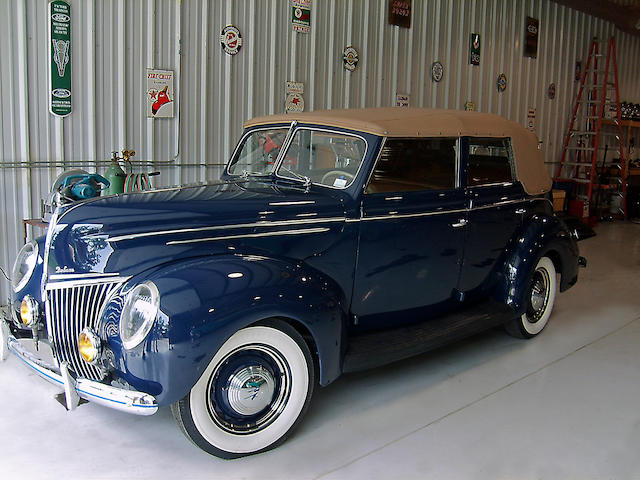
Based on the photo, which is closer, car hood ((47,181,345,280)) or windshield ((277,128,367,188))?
car hood ((47,181,345,280))

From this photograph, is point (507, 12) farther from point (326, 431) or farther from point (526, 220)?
point (326, 431)

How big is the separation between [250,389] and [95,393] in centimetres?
67

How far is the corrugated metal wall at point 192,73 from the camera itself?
4.83m

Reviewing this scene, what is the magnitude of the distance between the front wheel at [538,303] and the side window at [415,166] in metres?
1.18

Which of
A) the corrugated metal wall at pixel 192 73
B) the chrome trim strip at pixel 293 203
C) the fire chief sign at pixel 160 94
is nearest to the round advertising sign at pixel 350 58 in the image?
the corrugated metal wall at pixel 192 73

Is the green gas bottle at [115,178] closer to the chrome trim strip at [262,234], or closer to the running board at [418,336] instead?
the chrome trim strip at [262,234]

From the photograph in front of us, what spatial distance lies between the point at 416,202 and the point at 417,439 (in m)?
1.34

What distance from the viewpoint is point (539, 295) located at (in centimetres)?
458

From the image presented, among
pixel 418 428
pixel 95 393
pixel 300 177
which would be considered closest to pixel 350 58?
pixel 300 177

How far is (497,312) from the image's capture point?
13.2 ft

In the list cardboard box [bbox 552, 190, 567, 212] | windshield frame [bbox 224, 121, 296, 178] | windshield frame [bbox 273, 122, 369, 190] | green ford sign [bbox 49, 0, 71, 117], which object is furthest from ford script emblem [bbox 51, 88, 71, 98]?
cardboard box [bbox 552, 190, 567, 212]

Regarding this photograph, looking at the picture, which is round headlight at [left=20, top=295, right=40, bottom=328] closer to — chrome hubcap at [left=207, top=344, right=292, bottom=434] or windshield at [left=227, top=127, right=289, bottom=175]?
chrome hubcap at [left=207, top=344, right=292, bottom=434]

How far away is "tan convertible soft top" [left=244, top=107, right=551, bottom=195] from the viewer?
3.54 m

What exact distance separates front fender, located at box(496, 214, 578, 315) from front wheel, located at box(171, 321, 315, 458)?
1.85 metres
